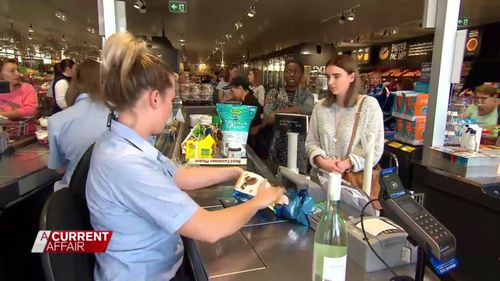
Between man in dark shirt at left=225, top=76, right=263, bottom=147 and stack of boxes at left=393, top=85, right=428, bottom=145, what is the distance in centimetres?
148

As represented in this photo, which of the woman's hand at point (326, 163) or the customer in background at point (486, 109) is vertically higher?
the customer in background at point (486, 109)

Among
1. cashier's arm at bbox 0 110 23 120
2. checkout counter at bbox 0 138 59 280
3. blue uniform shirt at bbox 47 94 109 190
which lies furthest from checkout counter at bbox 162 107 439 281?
cashier's arm at bbox 0 110 23 120

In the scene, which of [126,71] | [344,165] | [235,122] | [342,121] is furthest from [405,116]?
[126,71]

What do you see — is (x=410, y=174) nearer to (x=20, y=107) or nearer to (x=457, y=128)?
(x=457, y=128)

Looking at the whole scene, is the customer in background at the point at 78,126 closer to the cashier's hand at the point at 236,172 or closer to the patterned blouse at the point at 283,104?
the cashier's hand at the point at 236,172

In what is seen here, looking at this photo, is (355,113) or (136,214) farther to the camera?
(355,113)

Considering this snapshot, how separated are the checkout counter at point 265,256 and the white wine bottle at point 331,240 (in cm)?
11

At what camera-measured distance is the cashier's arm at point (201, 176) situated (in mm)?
1556

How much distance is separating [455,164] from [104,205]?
2210mm

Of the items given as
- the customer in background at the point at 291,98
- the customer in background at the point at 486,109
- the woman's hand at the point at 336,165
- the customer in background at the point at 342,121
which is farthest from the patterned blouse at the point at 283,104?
the customer in background at the point at 486,109

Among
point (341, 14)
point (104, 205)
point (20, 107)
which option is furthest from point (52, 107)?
point (341, 14)

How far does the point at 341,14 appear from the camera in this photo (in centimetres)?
878

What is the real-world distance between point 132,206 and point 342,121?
165cm

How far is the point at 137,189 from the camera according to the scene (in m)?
0.98
